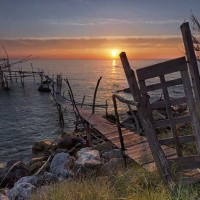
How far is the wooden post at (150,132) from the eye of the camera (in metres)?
6.49

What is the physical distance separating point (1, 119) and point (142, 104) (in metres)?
32.5

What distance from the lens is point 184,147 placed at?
1022 cm

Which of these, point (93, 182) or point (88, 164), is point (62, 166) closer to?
point (88, 164)

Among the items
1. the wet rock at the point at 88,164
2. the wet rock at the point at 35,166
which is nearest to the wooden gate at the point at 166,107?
the wet rock at the point at 88,164

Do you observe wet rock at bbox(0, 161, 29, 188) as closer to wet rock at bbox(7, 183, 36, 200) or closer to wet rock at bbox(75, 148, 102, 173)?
wet rock at bbox(7, 183, 36, 200)

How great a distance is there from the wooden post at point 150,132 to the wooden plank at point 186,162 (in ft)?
1.81

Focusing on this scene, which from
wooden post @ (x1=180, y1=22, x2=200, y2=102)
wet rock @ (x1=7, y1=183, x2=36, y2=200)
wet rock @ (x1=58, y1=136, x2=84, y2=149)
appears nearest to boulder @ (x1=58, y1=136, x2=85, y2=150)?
wet rock @ (x1=58, y1=136, x2=84, y2=149)

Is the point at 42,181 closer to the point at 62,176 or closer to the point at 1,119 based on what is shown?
the point at 62,176

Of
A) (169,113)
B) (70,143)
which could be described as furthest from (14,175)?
(169,113)

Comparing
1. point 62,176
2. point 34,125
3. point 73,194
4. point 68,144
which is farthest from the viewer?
point 34,125

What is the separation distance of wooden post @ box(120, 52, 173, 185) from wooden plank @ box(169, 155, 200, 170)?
1.81 ft

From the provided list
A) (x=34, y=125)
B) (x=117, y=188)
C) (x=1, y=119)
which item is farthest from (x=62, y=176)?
(x=1, y=119)

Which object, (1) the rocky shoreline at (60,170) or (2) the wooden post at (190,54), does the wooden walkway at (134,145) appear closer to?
(1) the rocky shoreline at (60,170)

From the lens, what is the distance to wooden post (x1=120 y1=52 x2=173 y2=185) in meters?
6.49
